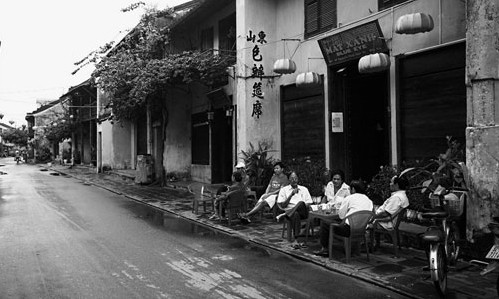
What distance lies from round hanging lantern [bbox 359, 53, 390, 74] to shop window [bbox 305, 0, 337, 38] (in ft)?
8.57

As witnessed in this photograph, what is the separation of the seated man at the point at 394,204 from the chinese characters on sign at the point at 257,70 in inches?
291

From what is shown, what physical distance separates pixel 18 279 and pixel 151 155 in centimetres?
1553

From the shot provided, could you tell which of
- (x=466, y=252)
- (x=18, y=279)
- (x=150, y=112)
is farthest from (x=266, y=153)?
(x=150, y=112)

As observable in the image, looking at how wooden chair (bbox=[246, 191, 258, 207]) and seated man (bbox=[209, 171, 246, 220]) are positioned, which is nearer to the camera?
seated man (bbox=[209, 171, 246, 220])

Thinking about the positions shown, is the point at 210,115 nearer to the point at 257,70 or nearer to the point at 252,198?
the point at 257,70

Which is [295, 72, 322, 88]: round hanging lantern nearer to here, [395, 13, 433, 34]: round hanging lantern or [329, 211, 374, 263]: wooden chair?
[395, 13, 433, 34]: round hanging lantern

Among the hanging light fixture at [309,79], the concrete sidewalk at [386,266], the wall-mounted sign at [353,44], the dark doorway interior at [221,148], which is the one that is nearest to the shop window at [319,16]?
the wall-mounted sign at [353,44]

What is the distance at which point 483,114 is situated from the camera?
6.70 meters

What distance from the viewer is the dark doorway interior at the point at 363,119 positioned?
11.9 m

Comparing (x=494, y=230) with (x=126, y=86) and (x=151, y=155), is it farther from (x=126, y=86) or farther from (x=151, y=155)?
(x=151, y=155)

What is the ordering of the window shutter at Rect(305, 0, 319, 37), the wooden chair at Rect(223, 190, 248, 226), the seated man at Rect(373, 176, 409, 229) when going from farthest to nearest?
the window shutter at Rect(305, 0, 319, 37) → the wooden chair at Rect(223, 190, 248, 226) → the seated man at Rect(373, 176, 409, 229)

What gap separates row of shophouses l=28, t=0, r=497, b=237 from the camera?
8719 millimetres

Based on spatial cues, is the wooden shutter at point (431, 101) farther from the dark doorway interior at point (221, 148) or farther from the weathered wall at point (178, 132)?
the weathered wall at point (178, 132)

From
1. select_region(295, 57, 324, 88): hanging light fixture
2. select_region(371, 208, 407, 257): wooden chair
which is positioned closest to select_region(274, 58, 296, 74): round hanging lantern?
select_region(295, 57, 324, 88): hanging light fixture
